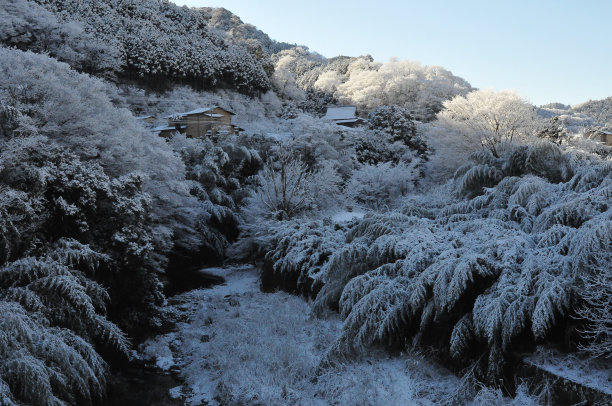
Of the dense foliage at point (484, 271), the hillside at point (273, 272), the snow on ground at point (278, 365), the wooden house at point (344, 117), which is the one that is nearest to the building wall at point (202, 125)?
the hillside at point (273, 272)

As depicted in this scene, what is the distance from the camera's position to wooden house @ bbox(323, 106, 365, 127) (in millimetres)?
37562

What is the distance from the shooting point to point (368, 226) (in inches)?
382

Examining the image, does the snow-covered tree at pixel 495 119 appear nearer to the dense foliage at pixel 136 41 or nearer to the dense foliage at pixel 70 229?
the dense foliage at pixel 70 229

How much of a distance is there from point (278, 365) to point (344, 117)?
3294 cm

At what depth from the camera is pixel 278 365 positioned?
7.75 metres

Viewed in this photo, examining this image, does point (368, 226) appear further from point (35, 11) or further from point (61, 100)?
point (35, 11)

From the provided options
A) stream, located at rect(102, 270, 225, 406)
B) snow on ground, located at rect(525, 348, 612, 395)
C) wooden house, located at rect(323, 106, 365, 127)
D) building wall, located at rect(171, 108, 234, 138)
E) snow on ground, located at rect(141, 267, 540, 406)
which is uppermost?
wooden house, located at rect(323, 106, 365, 127)

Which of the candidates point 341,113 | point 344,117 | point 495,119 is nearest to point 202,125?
point 344,117

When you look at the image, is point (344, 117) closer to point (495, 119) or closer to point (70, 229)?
point (495, 119)

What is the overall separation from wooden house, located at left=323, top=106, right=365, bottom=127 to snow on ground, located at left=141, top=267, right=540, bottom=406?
88.7 ft

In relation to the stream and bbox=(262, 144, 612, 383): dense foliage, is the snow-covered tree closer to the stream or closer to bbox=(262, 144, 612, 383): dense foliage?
bbox=(262, 144, 612, 383): dense foliage

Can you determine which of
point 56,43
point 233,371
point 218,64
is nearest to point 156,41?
point 218,64

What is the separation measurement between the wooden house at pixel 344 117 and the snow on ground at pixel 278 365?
1064 inches

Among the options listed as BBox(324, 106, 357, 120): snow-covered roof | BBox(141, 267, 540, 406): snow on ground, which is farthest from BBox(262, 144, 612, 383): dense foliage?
BBox(324, 106, 357, 120): snow-covered roof
